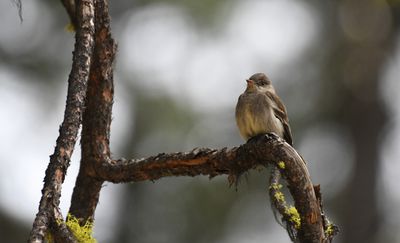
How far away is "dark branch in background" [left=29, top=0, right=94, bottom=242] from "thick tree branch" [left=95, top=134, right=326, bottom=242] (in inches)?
35.1

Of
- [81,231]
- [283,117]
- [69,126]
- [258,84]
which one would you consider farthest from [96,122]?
[258,84]

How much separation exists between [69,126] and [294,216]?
1.41 meters

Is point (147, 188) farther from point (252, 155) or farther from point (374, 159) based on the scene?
point (252, 155)

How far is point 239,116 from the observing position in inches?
289

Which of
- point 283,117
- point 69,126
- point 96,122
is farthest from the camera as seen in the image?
point 283,117

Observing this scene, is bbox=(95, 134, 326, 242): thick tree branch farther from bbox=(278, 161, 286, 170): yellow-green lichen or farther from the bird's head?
the bird's head

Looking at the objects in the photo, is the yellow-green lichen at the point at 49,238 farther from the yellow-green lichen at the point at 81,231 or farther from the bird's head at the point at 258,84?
the bird's head at the point at 258,84

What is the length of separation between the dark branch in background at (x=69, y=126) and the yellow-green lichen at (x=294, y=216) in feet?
4.34

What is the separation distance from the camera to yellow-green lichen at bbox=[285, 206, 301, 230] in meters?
5.33

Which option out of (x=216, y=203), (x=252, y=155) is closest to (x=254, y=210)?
(x=216, y=203)

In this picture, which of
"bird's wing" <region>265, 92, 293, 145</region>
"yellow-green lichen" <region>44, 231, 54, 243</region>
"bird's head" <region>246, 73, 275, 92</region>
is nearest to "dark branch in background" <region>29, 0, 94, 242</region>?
"yellow-green lichen" <region>44, 231, 54, 243</region>

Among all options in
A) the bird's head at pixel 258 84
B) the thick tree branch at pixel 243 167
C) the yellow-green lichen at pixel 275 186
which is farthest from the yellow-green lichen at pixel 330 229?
the bird's head at pixel 258 84

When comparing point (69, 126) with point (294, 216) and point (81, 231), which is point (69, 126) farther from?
point (294, 216)

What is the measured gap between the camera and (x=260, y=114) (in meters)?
7.22
